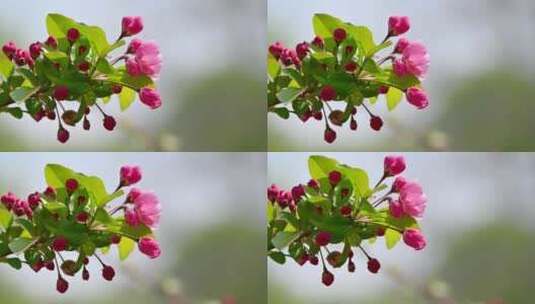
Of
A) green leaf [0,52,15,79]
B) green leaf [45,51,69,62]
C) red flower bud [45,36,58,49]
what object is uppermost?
red flower bud [45,36,58,49]

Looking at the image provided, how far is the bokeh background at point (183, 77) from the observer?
76.1 inches

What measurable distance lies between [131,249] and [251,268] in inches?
11.9

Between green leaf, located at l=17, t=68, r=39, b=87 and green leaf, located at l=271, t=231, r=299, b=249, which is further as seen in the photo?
green leaf, located at l=271, t=231, r=299, b=249

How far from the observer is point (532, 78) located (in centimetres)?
199

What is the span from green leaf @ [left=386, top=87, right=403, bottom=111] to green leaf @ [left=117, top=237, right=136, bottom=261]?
27.9 inches

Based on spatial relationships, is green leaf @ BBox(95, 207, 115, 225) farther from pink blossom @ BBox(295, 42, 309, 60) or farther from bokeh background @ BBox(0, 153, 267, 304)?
pink blossom @ BBox(295, 42, 309, 60)

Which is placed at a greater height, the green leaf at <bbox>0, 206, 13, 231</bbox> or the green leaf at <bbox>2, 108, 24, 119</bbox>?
the green leaf at <bbox>2, 108, 24, 119</bbox>

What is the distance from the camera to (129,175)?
1960mm

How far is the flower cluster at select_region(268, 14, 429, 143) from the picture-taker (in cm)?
199

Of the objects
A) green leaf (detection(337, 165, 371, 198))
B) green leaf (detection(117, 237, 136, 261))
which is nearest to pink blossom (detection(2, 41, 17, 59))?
green leaf (detection(117, 237, 136, 261))

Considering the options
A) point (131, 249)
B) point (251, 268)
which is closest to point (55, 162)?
point (131, 249)

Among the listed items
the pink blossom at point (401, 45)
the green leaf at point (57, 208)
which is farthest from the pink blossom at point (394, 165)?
the green leaf at point (57, 208)

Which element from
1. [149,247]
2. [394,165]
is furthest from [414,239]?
[149,247]

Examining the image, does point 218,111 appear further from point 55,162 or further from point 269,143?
point 55,162
